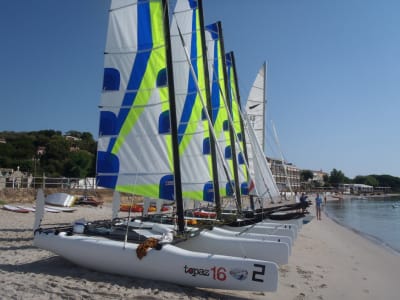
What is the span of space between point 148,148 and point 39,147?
8260 centimetres

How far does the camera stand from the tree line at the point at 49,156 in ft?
189

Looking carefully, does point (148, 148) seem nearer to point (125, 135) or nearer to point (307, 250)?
point (125, 135)

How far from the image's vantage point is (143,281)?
6.89 meters

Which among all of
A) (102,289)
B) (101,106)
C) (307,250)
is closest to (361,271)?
(307,250)

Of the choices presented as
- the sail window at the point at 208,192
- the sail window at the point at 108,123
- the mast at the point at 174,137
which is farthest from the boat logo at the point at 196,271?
the sail window at the point at 208,192

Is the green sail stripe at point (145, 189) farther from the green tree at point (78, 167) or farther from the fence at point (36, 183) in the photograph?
the green tree at point (78, 167)

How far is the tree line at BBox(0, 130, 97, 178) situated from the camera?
2270 inches

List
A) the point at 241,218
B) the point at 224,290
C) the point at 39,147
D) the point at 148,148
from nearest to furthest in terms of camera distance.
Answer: the point at 224,290 < the point at 148,148 < the point at 241,218 < the point at 39,147

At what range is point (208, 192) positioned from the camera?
11.8 metres

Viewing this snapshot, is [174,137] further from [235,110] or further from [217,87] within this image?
[235,110]

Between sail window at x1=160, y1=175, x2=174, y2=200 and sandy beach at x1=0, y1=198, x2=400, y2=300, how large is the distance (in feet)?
A: 8.33

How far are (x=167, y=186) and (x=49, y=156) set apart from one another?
6565cm

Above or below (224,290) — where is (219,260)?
above

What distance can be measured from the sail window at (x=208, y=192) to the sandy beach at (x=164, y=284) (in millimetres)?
2945
